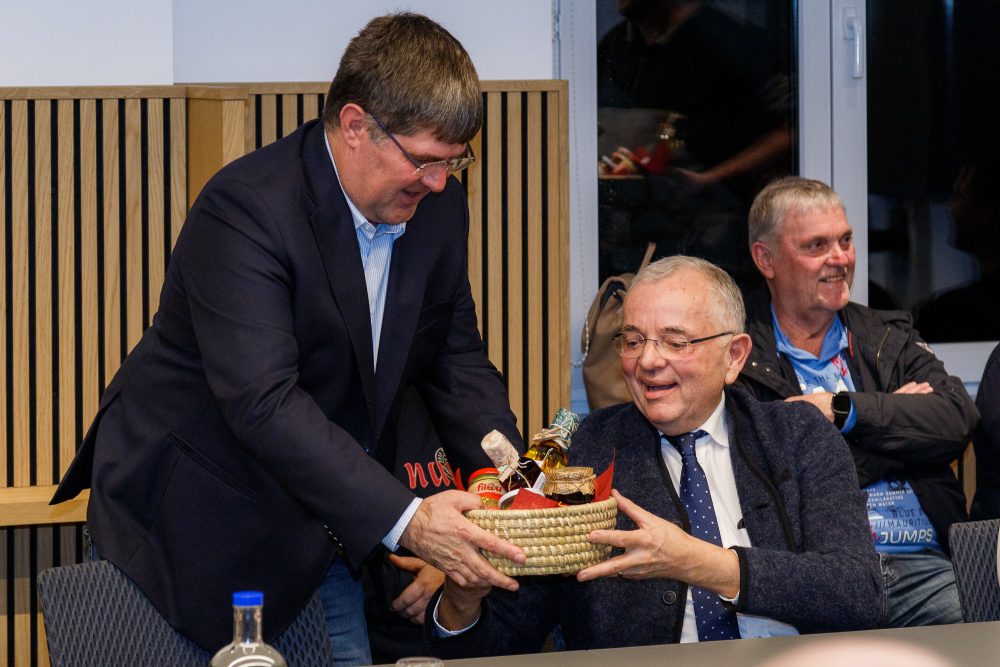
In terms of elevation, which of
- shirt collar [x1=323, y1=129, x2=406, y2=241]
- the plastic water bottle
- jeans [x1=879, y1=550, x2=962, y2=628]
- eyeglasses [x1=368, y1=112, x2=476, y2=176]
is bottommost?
jeans [x1=879, y1=550, x2=962, y2=628]

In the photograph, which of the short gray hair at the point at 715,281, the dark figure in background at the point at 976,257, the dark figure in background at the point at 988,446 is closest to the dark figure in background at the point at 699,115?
the dark figure in background at the point at 976,257

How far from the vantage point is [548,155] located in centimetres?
327

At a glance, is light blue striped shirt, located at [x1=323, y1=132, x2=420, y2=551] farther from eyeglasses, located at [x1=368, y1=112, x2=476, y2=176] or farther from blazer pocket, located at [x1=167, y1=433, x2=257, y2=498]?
blazer pocket, located at [x1=167, y1=433, x2=257, y2=498]

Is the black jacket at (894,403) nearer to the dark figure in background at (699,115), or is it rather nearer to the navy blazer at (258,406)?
the dark figure in background at (699,115)

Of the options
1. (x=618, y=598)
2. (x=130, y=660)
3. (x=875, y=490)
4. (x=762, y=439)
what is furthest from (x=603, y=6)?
(x=130, y=660)

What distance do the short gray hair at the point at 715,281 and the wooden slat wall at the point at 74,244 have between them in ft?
4.40

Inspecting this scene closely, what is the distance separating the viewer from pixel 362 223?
2.07 m

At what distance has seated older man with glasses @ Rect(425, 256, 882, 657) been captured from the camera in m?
1.99

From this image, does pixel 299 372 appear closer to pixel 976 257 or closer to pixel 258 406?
pixel 258 406

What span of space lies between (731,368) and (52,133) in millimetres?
1738

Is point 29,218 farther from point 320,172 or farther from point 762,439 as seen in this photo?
point 762,439

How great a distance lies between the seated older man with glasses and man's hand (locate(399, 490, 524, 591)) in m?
0.15

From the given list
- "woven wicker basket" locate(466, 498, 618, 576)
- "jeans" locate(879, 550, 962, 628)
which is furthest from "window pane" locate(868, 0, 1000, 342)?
"woven wicker basket" locate(466, 498, 618, 576)

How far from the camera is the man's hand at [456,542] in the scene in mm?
1763
